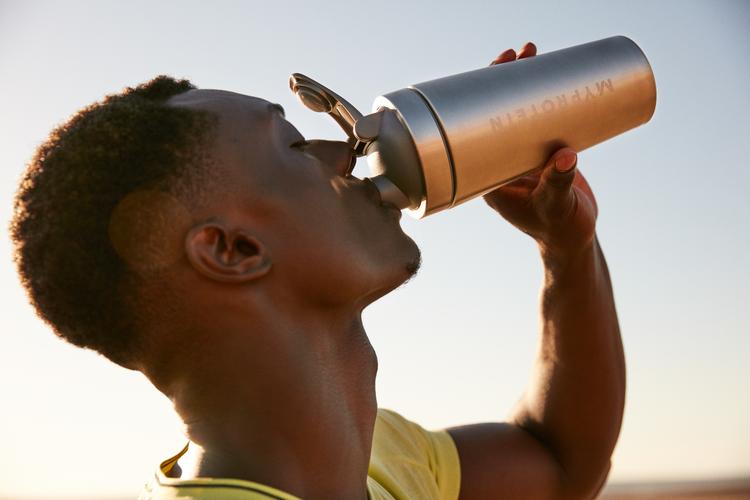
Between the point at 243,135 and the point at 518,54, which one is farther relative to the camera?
the point at 518,54

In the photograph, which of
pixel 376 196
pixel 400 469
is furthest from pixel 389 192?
pixel 400 469

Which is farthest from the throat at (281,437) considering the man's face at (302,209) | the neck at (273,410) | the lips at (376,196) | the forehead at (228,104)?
the forehead at (228,104)

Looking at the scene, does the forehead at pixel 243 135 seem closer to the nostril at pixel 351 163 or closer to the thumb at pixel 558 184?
the nostril at pixel 351 163

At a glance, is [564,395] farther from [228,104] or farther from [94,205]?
[94,205]

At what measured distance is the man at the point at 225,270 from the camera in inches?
66.8

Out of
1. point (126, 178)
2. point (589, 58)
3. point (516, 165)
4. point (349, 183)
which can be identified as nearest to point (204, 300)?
point (126, 178)

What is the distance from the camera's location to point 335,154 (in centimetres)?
193

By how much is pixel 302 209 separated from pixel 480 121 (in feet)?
1.36

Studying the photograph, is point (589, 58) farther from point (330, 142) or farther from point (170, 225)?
point (170, 225)

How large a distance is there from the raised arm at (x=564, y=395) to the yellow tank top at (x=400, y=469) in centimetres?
7

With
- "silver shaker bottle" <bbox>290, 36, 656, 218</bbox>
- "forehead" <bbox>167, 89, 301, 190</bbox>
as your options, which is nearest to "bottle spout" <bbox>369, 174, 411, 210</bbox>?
"silver shaker bottle" <bbox>290, 36, 656, 218</bbox>

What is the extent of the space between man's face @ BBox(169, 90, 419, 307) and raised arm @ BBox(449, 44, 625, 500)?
1.83ft

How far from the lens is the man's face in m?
1.78

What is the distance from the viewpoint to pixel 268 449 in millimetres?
1666
